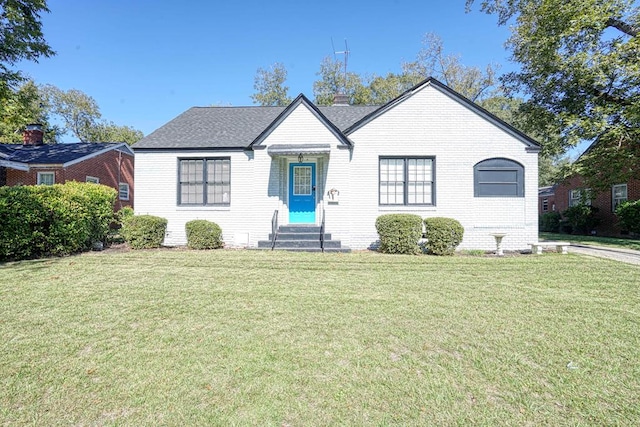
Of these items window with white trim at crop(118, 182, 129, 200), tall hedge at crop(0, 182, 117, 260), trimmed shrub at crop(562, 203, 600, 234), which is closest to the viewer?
tall hedge at crop(0, 182, 117, 260)

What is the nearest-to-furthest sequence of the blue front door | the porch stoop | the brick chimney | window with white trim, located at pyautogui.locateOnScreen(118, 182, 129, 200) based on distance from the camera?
the porch stoop → the blue front door → the brick chimney → window with white trim, located at pyautogui.locateOnScreen(118, 182, 129, 200)

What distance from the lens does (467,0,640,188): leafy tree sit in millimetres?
12977

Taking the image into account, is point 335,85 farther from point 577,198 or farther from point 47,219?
point 47,219

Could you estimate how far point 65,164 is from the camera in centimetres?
1692

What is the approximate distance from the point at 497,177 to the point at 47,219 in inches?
556

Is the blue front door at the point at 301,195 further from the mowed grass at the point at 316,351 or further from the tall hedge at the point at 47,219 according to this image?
the tall hedge at the point at 47,219

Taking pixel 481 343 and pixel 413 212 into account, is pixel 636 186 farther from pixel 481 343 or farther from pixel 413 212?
pixel 481 343

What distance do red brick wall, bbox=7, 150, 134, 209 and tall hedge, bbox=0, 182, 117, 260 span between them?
978 cm

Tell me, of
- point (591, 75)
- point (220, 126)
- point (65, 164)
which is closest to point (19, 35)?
point (65, 164)

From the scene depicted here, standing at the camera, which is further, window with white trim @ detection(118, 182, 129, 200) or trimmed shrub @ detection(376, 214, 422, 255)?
window with white trim @ detection(118, 182, 129, 200)

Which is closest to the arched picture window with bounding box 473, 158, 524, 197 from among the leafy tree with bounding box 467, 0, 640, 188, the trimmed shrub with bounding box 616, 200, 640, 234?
the leafy tree with bounding box 467, 0, 640, 188

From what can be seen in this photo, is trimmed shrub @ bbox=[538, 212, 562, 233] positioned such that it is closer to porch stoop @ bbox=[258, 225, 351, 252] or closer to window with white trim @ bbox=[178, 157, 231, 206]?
porch stoop @ bbox=[258, 225, 351, 252]

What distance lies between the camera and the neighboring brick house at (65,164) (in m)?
17.0

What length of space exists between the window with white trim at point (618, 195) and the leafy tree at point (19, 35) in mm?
30193
